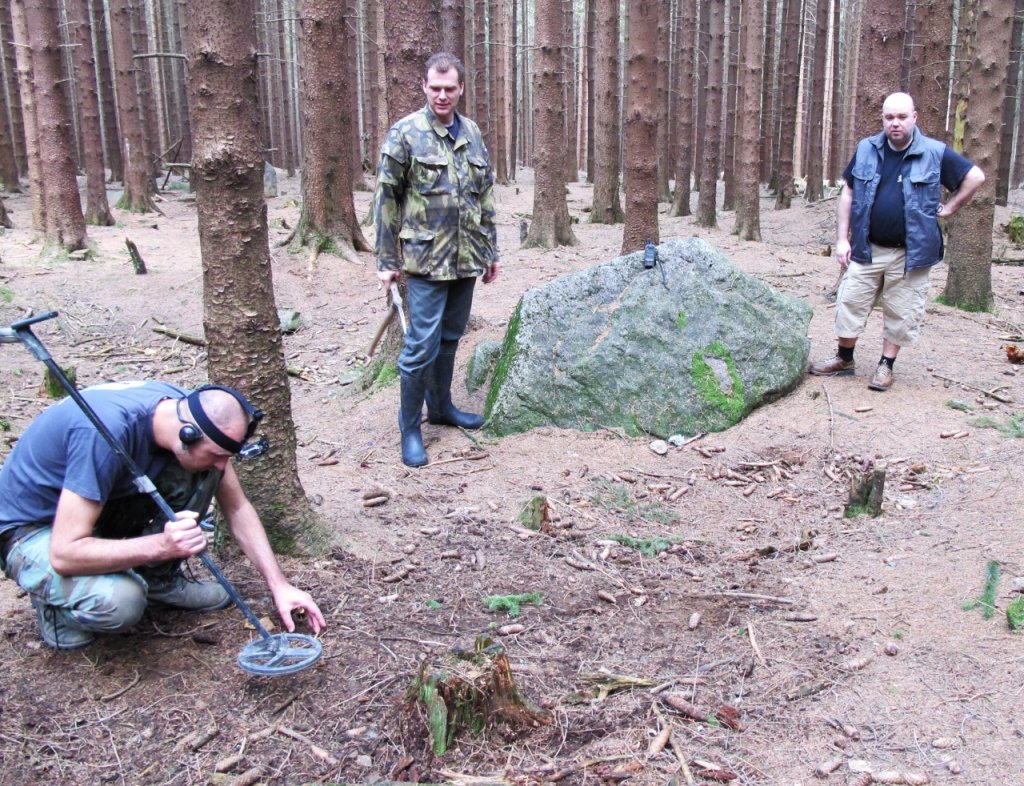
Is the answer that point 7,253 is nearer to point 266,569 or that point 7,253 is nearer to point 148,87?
point 266,569

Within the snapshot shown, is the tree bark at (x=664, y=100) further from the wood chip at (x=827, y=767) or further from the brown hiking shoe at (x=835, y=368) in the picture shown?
the wood chip at (x=827, y=767)

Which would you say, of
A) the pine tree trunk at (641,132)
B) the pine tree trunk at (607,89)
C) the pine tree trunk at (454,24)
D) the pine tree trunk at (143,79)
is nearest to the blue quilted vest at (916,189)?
the pine tree trunk at (641,132)

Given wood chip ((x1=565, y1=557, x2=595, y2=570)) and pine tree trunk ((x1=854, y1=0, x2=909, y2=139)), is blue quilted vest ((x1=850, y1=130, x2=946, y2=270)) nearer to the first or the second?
pine tree trunk ((x1=854, y1=0, x2=909, y2=139))

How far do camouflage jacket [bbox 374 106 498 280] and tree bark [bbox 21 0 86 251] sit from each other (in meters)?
7.71

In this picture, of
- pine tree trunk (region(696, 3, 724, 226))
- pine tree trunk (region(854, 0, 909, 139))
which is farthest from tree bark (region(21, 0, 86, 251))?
pine tree trunk (region(696, 3, 724, 226))

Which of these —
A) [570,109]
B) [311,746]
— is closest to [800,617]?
[311,746]

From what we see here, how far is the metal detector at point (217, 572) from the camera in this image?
8.87ft

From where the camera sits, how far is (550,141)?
10992 mm

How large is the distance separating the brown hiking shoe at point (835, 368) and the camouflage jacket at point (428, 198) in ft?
8.85

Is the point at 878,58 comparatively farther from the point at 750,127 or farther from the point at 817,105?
the point at 817,105

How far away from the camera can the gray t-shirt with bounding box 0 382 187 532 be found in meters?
2.78

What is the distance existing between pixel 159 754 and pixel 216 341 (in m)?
1.65

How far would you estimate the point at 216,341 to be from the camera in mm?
3635

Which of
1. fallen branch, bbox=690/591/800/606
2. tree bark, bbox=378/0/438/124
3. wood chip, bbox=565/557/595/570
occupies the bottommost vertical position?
wood chip, bbox=565/557/595/570
